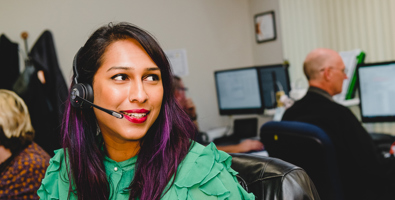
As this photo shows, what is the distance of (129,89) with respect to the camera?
97 cm

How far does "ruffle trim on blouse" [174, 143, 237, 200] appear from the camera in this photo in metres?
0.92

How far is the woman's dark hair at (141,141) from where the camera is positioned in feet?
3.25

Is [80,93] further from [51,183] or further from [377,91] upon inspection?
[377,91]

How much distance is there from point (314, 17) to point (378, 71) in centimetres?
→ 98

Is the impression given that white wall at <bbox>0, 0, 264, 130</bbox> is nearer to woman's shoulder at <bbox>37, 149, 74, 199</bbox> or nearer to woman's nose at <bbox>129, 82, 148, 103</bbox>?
woman's shoulder at <bbox>37, 149, 74, 199</bbox>

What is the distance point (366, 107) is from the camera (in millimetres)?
2395

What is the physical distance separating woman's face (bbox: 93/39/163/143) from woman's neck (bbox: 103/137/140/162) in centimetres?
6

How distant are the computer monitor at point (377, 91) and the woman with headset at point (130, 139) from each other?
1636mm

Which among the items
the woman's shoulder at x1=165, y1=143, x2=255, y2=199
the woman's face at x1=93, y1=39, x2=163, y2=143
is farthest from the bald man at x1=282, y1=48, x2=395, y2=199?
the woman's face at x1=93, y1=39, x2=163, y2=143

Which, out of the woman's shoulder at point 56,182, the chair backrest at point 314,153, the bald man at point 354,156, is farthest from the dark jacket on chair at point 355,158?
the woman's shoulder at point 56,182

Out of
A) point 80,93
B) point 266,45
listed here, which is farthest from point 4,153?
point 266,45

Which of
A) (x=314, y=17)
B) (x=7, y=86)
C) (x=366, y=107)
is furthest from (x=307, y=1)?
(x=7, y=86)

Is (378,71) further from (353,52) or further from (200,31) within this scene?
(200,31)

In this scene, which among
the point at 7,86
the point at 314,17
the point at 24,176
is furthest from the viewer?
the point at 314,17
